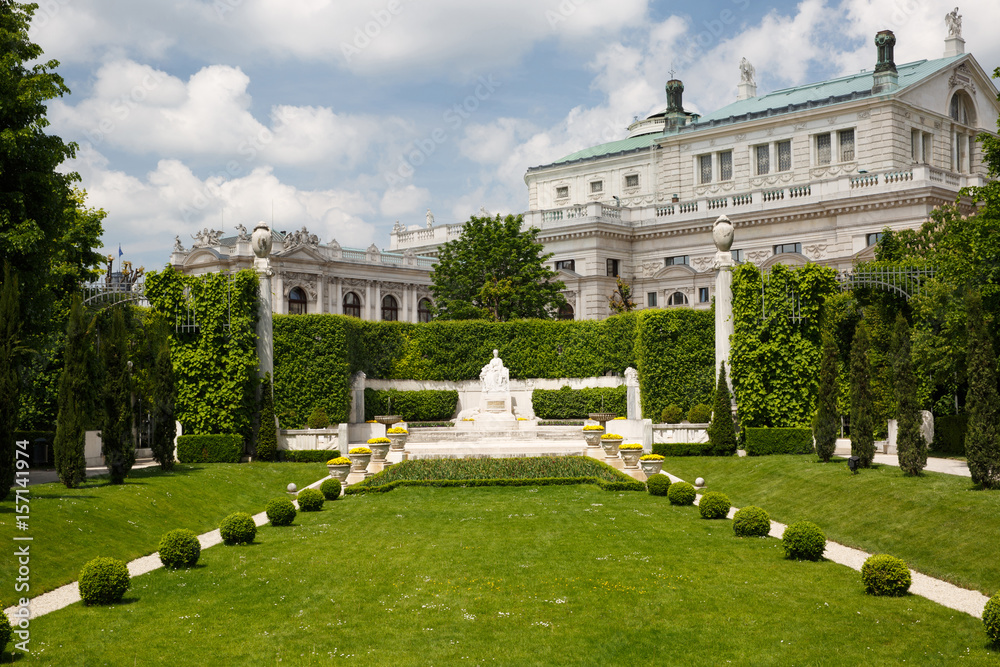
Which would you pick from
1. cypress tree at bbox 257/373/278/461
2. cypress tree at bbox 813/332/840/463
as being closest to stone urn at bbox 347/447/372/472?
cypress tree at bbox 257/373/278/461

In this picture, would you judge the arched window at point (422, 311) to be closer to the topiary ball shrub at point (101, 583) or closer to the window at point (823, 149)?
the window at point (823, 149)

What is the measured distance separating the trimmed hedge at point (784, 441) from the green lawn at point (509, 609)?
1521 centimetres

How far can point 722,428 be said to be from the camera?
3606cm

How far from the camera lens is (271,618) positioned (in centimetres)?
1393

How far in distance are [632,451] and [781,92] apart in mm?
50043

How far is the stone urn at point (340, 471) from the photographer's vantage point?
3083 centimetres

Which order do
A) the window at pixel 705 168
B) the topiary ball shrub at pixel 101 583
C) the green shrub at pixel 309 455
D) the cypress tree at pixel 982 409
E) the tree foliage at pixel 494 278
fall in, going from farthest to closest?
the window at pixel 705 168 < the tree foliage at pixel 494 278 < the green shrub at pixel 309 455 < the cypress tree at pixel 982 409 < the topiary ball shrub at pixel 101 583

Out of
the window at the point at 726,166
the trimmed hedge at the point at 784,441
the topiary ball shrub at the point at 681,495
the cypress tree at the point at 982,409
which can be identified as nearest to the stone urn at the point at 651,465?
the topiary ball shrub at the point at 681,495

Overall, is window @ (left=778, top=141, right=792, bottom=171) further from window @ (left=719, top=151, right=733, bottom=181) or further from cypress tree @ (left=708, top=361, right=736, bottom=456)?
cypress tree @ (left=708, top=361, right=736, bottom=456)

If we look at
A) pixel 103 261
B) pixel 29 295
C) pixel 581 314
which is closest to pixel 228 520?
pixel 29 295

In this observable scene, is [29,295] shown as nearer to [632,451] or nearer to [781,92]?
[632,451]

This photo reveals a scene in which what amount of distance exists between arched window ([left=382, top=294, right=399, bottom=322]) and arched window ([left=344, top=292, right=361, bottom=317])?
2.24m

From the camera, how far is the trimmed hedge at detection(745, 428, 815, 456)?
115ft

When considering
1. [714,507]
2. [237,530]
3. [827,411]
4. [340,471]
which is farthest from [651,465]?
[237,530]
